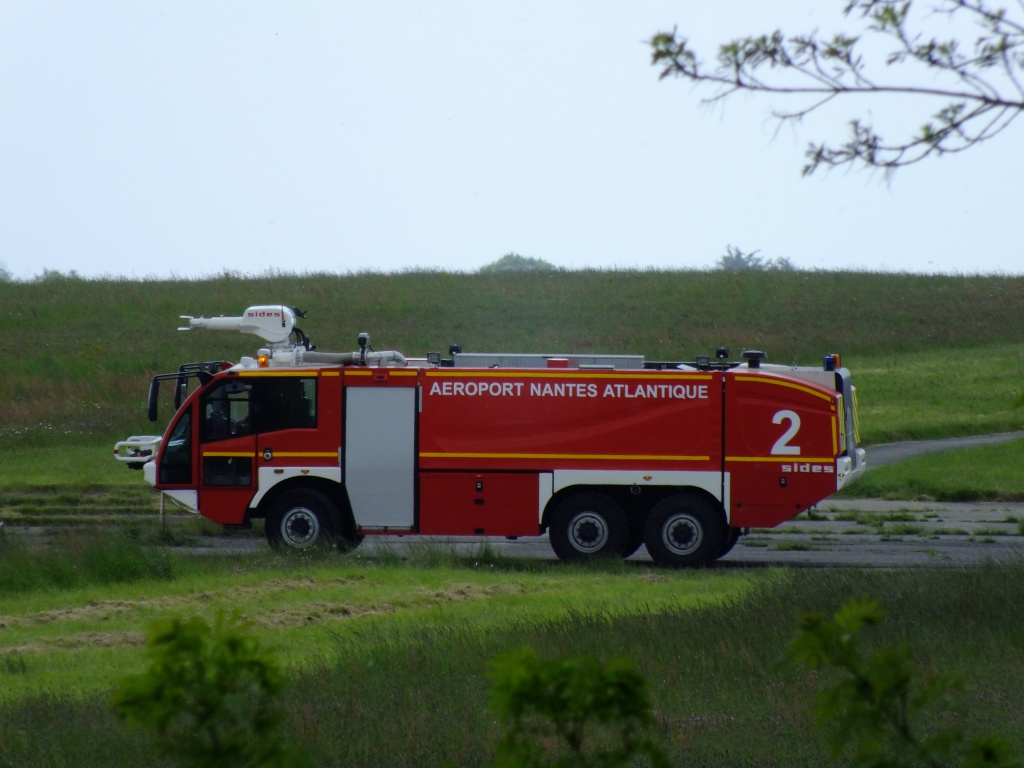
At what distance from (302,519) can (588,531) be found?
368cm

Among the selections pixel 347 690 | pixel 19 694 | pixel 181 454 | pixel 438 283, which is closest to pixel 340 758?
pixel 347 690

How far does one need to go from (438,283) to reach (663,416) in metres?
44.1

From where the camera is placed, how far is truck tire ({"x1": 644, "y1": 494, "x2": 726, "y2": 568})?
1587 centimetres

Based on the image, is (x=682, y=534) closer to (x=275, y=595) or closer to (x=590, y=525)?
(x=590, y=525)

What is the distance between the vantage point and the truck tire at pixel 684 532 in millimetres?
15867

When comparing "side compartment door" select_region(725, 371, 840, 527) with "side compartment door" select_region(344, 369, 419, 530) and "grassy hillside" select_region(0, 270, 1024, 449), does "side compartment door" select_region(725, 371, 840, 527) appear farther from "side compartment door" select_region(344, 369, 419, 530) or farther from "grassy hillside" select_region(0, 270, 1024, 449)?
"grassy hillside" select_region(0, 270, 1024, 449)

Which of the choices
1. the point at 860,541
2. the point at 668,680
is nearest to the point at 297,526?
the point at 860,541

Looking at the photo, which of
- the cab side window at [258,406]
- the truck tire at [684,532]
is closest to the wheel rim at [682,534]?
the truck tire at [684,532]

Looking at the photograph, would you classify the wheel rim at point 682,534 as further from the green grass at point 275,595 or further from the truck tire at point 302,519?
the truck tire at point 302,519

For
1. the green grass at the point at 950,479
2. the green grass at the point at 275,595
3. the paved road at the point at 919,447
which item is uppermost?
the paved road at the point at 919,447

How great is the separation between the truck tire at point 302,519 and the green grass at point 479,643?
4.32 feet

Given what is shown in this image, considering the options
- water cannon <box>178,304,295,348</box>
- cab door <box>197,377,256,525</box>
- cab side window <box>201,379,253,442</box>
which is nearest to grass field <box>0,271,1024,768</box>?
cab door <box>197,377,256,525</box>

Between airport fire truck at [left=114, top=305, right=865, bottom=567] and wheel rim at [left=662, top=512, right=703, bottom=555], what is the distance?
14 millimetres

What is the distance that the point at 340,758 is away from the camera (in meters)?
6.51
